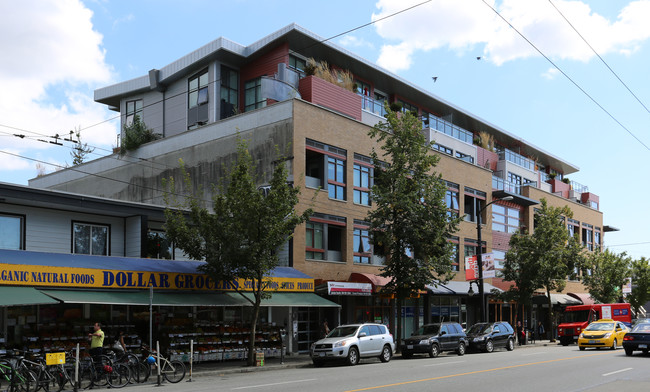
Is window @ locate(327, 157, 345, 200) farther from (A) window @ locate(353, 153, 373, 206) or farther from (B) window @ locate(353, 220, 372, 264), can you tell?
(B) window @ locate(353, 220, 372, 264)

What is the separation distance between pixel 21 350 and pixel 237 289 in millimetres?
7848

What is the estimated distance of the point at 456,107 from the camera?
48844 millimetres

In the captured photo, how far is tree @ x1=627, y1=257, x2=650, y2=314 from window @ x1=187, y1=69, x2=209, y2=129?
50234 millimetres

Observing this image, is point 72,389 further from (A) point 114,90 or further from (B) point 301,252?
(A) point 114,90

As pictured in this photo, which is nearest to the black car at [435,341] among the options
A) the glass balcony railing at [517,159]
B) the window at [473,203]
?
the window at [473,203]

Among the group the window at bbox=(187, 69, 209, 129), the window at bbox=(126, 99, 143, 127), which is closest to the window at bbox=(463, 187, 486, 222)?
the window at bbox=(187, 69, 209, 129)

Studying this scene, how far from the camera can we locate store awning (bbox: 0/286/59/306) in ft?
58.0

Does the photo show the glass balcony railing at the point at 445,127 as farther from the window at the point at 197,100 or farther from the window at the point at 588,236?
the window at the point at 588,236

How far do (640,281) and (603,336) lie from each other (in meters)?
42.1

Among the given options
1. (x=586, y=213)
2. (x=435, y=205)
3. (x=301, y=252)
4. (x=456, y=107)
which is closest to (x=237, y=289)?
(x=301, y=252)

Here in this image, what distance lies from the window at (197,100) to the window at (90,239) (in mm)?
14032

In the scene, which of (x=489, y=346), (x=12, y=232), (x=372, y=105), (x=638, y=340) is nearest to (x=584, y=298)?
(x=489, y=346)

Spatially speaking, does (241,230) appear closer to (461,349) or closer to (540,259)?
(461,349)

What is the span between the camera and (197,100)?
3869 centimetres
